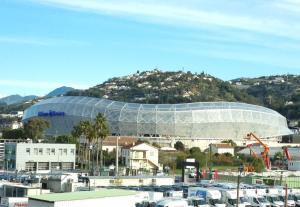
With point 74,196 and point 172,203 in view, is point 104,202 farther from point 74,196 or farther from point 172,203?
point 172,203

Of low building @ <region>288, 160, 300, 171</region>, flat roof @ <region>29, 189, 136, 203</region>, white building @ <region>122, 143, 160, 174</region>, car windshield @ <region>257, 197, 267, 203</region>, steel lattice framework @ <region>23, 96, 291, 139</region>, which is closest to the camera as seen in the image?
flat roof @ <region>29, 189, 136, 203</region>

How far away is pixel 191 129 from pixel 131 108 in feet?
56.8

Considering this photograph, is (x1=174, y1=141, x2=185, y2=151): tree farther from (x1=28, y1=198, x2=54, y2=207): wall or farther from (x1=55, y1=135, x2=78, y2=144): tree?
(x1=28, y1=198, x2=54, y2=207): wall

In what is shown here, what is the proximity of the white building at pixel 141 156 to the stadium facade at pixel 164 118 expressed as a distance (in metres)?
44.9

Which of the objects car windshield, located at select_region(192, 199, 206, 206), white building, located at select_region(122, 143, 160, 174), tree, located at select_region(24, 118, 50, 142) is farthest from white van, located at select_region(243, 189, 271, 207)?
tree, located at select_region(24, 118, 50, 142)

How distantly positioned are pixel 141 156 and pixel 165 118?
179 feet

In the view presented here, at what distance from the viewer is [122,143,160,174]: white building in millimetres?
100625

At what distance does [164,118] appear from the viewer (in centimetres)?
15662

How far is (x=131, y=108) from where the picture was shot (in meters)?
159

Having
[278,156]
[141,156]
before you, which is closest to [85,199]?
[141,156]

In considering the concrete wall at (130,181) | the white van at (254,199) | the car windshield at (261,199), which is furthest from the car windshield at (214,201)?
the concrete wall at (130,181)

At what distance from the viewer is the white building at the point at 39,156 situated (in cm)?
8744

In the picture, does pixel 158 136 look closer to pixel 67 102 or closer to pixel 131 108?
pixel 131 108

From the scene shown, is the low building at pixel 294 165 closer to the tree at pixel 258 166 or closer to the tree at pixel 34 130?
the tree at pixel 258 166
